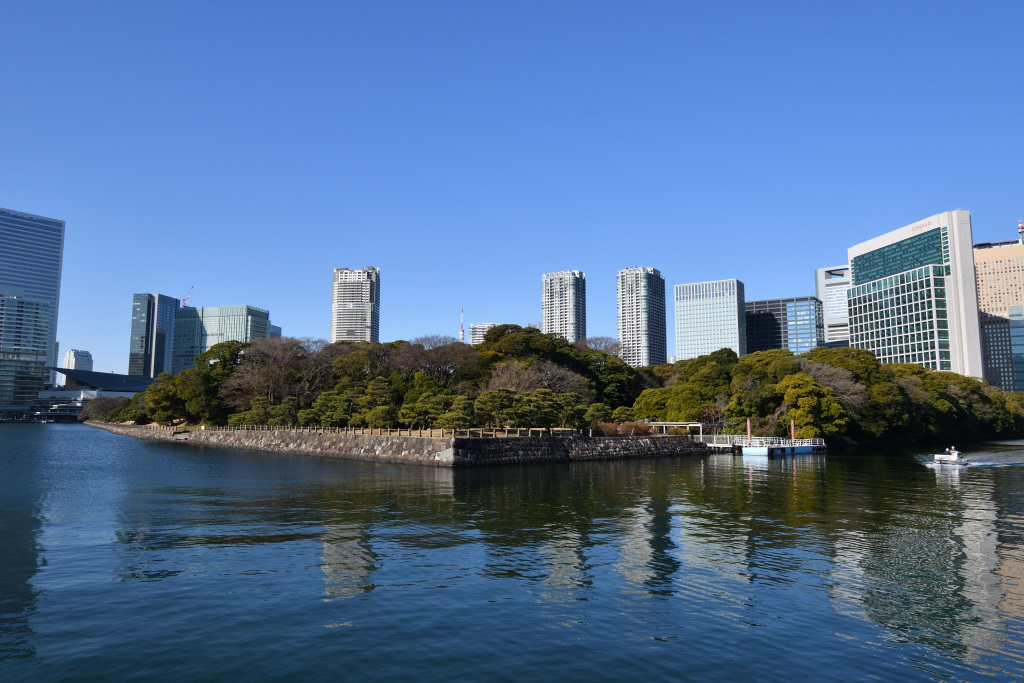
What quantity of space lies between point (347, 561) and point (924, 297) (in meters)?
183

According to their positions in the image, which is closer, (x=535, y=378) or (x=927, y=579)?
(x=927, y=579)

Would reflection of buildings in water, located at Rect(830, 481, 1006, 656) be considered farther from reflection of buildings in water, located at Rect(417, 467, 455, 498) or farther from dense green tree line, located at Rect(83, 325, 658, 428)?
dense green tree line, located at Rect(83, 325, 658, 428)

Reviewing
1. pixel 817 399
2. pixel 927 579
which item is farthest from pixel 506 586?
pixel 817 399

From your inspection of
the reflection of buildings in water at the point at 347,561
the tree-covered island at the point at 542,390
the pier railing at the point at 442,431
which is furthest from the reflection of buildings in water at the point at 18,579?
the tree-covered island at the point at 542,390

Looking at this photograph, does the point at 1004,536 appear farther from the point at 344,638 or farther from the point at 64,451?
the point at 64,451

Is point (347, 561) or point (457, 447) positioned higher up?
point (457, 447)

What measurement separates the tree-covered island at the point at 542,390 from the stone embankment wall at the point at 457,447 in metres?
3.16

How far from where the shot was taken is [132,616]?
573 inches

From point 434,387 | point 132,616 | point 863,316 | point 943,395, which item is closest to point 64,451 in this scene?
point 434,387

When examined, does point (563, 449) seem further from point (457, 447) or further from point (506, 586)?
point (506, 586)

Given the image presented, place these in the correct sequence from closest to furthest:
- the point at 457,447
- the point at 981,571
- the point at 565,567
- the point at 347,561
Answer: the point at 981,571 < the point at 565,567 < the point at 347,561 < the point at 457,447

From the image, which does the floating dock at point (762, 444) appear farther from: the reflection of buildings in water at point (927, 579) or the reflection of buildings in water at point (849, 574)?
the reflection of buildings in water at point (849, 574)

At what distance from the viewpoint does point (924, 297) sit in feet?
538

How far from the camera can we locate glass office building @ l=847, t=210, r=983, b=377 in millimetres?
158125
